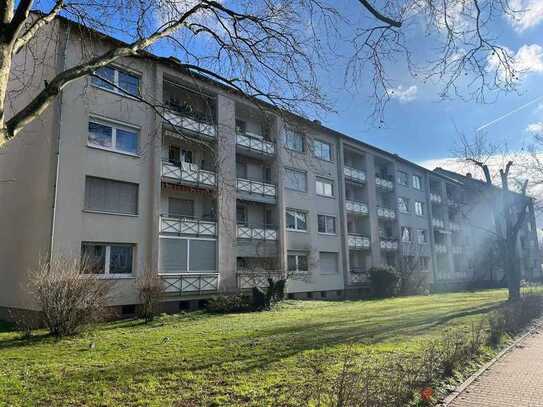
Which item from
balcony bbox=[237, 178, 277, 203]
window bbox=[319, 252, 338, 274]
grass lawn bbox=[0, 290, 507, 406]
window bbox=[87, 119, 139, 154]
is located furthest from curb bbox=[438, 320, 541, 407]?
window bbox=[319, 252, 338, 274]

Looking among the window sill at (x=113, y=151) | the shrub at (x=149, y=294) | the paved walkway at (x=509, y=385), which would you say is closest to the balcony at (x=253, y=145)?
the window sill at (x=113, y=151)

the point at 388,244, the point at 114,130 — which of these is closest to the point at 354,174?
the point at 388,244

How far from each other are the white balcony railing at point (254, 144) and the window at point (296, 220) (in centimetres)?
451

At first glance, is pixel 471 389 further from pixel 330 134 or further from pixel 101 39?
pixel 330 134

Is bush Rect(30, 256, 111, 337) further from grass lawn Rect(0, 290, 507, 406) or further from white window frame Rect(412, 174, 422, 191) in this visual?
white window frame Rect(412, 174, 422, 191)

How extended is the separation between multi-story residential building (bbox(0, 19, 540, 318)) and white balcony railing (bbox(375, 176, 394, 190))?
3.92 metres

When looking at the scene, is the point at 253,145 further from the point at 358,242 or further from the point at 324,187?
the point at 358,242

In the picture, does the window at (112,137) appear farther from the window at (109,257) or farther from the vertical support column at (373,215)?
the vertical support column at (373,215)

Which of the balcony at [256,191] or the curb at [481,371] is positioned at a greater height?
the balcony at [256,191]

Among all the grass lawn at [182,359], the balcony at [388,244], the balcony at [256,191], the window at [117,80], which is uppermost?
the window at [117,80]

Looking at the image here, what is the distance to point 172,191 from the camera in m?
22.0

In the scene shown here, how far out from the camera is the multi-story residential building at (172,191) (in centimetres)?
1097

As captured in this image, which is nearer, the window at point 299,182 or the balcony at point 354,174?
the window at point 299,182

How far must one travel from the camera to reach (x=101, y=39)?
25.0 feet
